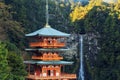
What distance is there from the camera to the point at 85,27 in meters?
78.6

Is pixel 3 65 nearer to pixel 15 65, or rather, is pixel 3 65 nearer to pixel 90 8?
pixel 15 65

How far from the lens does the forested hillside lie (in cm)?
6769

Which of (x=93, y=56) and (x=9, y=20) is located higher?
(x=9, y=20)

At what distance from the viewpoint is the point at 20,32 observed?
67.5m

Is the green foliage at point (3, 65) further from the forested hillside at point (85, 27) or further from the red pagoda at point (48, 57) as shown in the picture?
the forested hillside at point (85, 27)

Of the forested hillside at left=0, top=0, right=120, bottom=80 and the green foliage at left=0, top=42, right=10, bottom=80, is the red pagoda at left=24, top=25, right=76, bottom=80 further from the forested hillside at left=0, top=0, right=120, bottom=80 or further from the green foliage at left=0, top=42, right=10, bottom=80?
the forested hillside at left=0, top=0, right=120, bottom=80

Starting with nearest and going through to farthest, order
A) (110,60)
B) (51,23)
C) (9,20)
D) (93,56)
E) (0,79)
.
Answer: (0,79), (9,20), (110,60), (93,56), (51,23)

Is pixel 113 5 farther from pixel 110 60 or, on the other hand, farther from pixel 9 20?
pixel 9 20

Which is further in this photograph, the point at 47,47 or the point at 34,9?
the point at 34,9

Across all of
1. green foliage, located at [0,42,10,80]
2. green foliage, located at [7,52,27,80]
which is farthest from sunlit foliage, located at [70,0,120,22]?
green foliage, located at [0,42,10,80]

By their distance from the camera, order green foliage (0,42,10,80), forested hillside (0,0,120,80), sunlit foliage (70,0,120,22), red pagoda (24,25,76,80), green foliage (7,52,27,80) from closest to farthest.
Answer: green foliage (0,42,10,80) → green foliage (7,52,27,80) → red pagoda (24,25,76,80) → forested hillside (0,0,120,80) → sunlit foliage (70,0,120,22)

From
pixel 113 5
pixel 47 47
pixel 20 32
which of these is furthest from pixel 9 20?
pixel 113 5

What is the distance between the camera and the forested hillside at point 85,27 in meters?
67.7

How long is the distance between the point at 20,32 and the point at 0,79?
2174 cm
